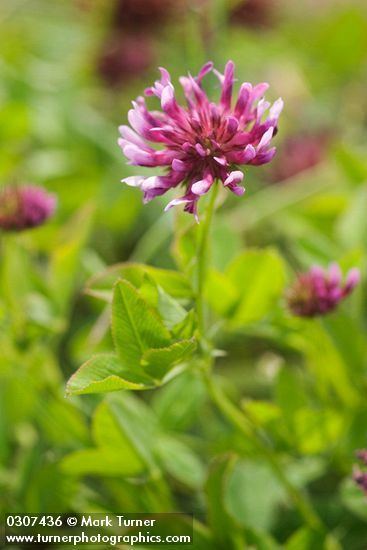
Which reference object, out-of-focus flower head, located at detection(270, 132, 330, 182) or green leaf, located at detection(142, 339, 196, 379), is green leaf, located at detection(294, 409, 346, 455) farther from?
out-of-focus flower head, located at detection(270, 132, 330, 182)

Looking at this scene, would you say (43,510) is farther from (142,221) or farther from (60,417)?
(142,221)

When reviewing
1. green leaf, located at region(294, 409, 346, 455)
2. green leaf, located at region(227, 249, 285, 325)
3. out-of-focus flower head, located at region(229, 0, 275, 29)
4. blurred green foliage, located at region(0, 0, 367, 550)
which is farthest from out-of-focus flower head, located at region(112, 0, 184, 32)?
green leaf, located at region(294, 409, 346, 455)

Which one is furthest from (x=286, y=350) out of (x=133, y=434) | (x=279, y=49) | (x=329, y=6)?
(x=329, y=6)

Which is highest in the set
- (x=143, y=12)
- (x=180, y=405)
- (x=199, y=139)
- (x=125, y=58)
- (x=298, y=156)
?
(x=143, y=12)

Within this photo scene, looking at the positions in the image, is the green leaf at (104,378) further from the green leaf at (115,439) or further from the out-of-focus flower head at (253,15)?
the out-of-focus flower head at (253,15)

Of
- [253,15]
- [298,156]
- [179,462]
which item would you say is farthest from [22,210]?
[253,15]

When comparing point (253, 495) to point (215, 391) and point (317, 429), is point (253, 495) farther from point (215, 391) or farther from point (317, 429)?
point (215, 391)
